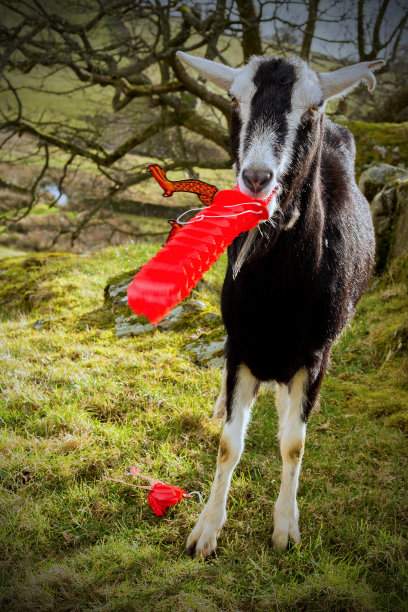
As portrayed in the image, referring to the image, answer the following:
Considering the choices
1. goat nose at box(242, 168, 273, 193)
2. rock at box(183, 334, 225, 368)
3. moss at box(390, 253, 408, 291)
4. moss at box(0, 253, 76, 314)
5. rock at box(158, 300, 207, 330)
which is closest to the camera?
goat nose at box(242, 168, 273, 193)

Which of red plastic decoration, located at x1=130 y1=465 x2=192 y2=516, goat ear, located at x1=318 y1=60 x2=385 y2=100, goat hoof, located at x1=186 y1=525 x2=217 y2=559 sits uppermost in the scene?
goat ear, located at x1=318 y1=60 x2=385 y2=100

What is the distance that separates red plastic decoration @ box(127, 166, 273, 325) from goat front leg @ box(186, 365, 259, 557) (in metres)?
1.12

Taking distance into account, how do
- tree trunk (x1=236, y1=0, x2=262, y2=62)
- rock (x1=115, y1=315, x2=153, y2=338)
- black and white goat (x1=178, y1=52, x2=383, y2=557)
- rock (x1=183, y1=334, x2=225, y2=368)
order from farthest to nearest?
tree trunk (x1=236, y1=0, x2=262, y2=62) → rock (x1=115, y1=315, x2=153, y2=338) → rock (x1=183, y1=334, x2=225, y2=368) → black and white goat (x1=178, y1=52, x2=383, y2=557)

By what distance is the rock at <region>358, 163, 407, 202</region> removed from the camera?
6246 mm

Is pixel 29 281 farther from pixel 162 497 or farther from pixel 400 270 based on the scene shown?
pixel 400 270

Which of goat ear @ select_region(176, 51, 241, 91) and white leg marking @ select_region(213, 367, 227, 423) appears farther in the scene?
white leg marking @ select_region(213, 367, 227, 423)

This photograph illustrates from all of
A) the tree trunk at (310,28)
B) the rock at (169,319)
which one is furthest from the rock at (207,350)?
the tree trunk at (310,28)

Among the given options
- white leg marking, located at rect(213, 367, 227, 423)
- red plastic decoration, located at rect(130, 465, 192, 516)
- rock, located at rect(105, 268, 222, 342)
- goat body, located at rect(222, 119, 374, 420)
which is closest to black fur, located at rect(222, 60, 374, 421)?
goat body, located at rect(222, 119, 374, 420)

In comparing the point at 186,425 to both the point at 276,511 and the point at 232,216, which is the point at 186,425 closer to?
the point at 276,511

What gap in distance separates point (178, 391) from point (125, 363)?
2.05 feet

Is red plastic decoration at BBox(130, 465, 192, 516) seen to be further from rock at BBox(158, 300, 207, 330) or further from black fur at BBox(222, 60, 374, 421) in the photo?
rock at BBox(158, 300, 207, 330)

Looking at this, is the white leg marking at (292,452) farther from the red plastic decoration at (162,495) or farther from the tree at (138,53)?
the tree at (138,53)

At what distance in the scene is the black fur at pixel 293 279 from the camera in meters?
2.03

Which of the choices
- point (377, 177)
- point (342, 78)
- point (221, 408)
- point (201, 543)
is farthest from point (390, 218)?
point (201, 543)
